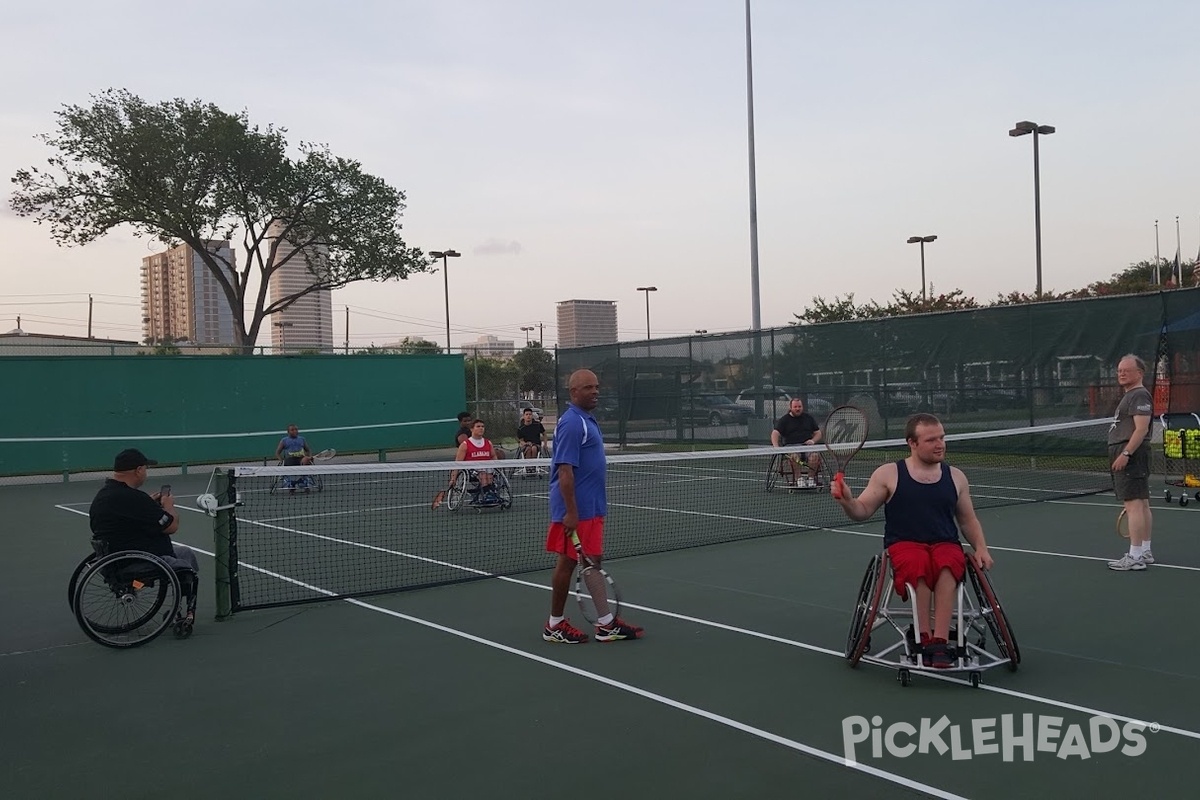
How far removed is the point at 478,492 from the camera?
13352mm

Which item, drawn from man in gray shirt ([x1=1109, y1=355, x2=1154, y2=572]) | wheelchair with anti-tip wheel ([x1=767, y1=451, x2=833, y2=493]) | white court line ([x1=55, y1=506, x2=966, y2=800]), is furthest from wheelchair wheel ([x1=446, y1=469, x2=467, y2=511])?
man in gray shirt ([x1=1109, y1=355, x2=1154, y2=572])

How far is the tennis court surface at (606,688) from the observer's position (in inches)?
167

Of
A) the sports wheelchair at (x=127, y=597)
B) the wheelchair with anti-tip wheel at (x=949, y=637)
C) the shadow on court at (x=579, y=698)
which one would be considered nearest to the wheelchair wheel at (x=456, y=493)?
the shadow on court at (x=579, y=698)

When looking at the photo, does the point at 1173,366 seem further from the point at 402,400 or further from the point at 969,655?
the point at 402,400

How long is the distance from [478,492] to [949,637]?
866cm

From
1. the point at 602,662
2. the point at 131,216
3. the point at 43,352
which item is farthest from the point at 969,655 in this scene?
the point at 131,216

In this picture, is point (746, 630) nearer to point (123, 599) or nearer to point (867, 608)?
point (867, 608)

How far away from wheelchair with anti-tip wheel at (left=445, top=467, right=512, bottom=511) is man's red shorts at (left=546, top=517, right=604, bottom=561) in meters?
7.02

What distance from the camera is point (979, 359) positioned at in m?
17.1

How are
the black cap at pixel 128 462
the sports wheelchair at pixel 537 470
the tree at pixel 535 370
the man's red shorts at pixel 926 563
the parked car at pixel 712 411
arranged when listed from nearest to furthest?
the man's red shorts at pixel 926 563 < the black cap at pixel 128 462 < the sports wheelchair at pixel 537 470 < the parked car at pixel 712 411 < the tree at pixel 535 370

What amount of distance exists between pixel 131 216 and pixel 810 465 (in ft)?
86.7

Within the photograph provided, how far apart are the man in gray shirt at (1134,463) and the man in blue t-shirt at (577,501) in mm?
4326

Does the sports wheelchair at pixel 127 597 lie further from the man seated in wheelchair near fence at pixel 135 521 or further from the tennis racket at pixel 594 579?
the tennis racket at pixel 594 579

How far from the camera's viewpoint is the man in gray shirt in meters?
8.02
